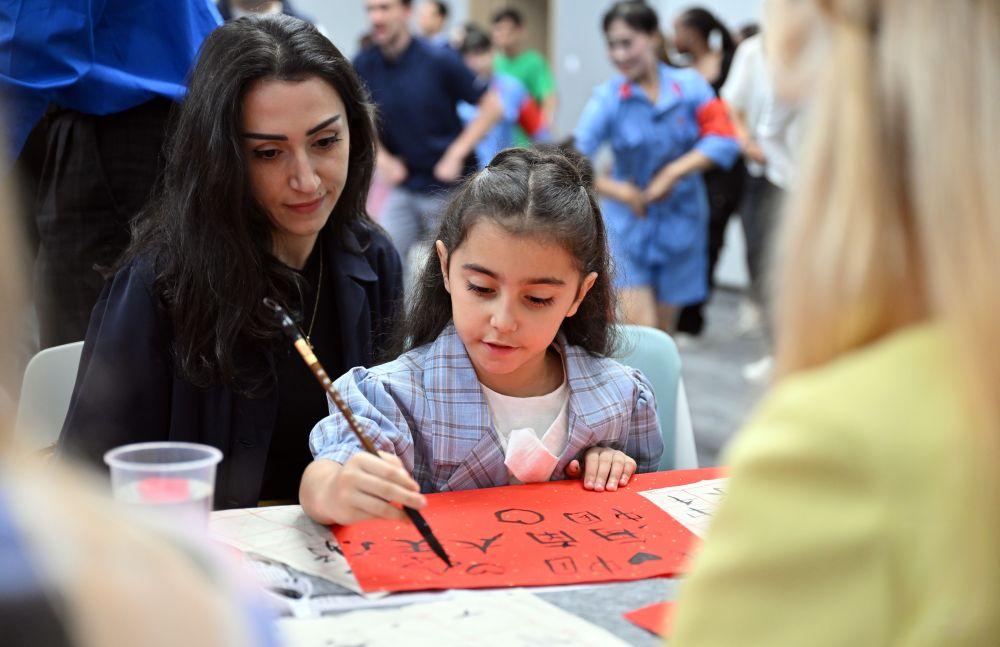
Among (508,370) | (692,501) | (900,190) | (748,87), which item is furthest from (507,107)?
(900,190)

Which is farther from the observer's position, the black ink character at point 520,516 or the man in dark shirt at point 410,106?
the man in dark shirt at point 410,106

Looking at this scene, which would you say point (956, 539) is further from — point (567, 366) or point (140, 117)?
point (140, 117)

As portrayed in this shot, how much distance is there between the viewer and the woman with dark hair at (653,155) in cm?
427

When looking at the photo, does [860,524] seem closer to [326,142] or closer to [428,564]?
[428,564]

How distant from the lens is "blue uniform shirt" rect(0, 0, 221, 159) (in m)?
2.10

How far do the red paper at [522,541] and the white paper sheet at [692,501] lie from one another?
0.02 meters

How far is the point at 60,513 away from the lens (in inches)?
21.0

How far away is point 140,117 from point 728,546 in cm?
186

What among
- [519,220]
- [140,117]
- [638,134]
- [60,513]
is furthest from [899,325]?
[638,134]

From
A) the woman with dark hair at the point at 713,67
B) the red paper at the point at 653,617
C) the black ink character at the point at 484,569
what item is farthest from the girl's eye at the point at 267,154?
the woman with dark hair at the point at 713,67

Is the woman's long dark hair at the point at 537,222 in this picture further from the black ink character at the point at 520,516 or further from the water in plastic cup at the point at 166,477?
the water in plastic cup at the point at 166,477

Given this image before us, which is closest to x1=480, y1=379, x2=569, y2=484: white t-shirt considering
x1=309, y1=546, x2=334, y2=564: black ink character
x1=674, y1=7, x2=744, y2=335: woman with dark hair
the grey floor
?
x1=309, y1=546, x2=334, y2=564: black ink character

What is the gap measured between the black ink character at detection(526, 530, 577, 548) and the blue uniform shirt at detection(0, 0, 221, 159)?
131 centimetres

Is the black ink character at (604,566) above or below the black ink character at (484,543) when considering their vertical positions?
below
